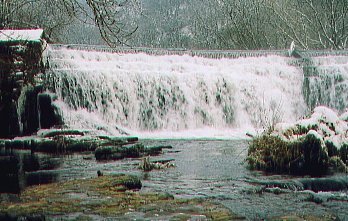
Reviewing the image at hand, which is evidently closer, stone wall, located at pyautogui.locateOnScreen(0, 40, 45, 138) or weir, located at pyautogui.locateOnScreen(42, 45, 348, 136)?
stone wall, located at pyautogui.locateOnScreen(0, 40, 45, 138)

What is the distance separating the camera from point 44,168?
1159 centimetres

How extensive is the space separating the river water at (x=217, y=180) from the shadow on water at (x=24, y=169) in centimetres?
5

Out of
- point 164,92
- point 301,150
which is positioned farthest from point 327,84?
point 301,150

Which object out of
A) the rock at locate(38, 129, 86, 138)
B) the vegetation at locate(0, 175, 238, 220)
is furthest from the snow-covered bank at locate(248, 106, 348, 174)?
the rock at locate(38, 129, 86, 138)

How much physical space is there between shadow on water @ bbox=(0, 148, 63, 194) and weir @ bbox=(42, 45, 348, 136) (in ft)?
19.4

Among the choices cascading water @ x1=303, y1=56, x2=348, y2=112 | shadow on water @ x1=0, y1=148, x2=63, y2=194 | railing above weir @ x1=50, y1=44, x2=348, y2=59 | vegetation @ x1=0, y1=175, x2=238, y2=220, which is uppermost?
railing above weir @ x1=50, y1=44, x2=348, y2=59

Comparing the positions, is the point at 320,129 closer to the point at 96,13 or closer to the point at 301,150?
the point at 301,150

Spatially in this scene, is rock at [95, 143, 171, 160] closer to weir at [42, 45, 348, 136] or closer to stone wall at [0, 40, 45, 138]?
stone wall at [0, 40, 45, 138]

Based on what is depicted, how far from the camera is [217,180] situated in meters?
9.65

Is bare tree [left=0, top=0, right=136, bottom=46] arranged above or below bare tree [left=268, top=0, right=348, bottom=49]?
below

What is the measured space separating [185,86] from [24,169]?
12071mm

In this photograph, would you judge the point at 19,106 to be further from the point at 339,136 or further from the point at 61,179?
the point at 339,136

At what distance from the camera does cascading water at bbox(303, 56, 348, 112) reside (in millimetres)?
25250

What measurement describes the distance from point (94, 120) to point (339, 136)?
1142 cm
